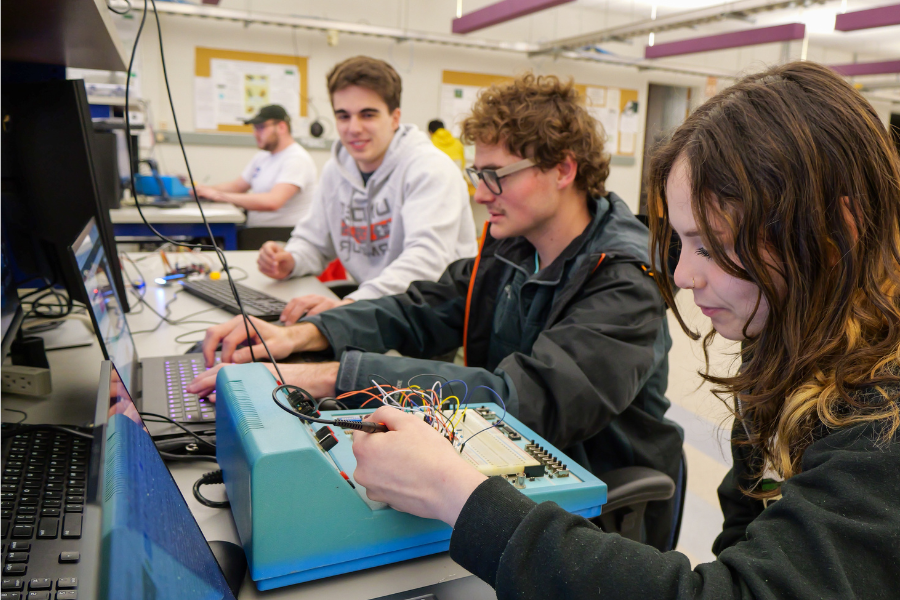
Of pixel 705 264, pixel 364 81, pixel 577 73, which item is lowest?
pixel 705 264

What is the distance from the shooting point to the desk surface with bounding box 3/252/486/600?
62cm

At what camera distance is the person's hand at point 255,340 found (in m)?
1.15

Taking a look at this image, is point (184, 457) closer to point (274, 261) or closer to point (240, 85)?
point (274, 261)

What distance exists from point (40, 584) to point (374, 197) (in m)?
1.80

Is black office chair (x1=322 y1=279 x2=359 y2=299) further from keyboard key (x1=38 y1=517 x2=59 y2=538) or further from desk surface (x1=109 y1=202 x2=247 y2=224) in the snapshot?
keyboard key (x1=38 y1=517 x2=59 y2=538)

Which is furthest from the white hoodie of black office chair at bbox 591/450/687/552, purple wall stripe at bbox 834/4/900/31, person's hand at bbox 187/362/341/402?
purple wall stripe at bbox 834/4/900/31

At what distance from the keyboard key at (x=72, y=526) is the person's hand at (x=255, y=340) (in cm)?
48

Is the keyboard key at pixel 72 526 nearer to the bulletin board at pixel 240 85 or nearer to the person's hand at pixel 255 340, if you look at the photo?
the person's hand at pixel 255 340

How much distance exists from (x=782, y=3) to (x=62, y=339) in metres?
4.56

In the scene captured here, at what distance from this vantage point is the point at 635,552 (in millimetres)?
550

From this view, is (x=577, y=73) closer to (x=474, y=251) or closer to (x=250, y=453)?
(x=474, y=251)

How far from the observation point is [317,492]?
596 mm

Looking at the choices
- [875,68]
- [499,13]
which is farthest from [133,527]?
[875,68]

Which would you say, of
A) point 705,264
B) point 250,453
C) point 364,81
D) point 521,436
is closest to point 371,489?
point 250,453
